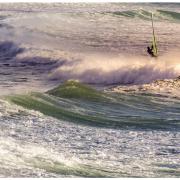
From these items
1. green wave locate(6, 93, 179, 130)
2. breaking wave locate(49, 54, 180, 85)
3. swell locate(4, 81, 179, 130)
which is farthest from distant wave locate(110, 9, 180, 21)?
green wave locate(6, 93, 179, 130)

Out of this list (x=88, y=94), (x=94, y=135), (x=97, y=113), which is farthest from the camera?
(x=88, y=94)

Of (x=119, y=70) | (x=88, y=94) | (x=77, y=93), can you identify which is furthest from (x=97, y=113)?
(x=119, y=70)

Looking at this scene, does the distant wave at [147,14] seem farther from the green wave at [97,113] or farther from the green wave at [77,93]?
the green wave at [97,113]

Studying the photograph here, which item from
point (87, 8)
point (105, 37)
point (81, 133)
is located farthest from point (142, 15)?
point (81, 133)

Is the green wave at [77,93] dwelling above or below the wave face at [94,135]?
below

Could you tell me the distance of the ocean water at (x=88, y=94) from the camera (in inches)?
471

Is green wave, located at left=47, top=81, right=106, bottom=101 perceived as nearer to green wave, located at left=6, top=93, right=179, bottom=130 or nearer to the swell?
the swell

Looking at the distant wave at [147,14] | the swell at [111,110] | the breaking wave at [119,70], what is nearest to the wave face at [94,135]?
the swell at [111,110]

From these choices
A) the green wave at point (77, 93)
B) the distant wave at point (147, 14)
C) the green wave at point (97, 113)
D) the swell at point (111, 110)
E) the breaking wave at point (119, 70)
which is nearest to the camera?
the green wave at point (97, 113)

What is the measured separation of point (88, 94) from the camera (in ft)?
71.9

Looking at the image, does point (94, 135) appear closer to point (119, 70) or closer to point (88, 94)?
point (88, 94)

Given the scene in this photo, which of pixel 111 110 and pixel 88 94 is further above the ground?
pixel 111 110

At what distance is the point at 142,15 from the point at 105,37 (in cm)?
912

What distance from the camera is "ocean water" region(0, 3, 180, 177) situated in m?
12.0
